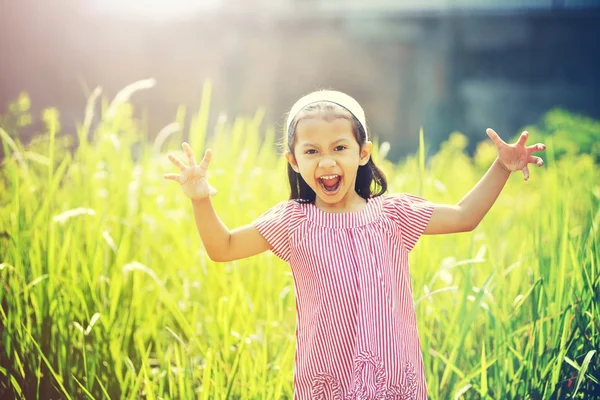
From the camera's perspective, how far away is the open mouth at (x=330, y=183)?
134 centimetres

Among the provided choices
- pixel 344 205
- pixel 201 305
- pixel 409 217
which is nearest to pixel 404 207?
pixel 409 217

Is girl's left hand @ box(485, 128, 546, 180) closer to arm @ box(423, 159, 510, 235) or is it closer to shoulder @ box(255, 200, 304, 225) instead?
arm @ box(423, 159, 510, 235)

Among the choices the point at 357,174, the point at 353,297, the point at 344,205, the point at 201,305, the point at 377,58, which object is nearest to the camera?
the point at 353,297

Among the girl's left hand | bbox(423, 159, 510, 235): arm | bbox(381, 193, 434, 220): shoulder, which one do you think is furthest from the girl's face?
the girl's left hand

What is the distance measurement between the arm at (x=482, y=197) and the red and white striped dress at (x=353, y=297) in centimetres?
4

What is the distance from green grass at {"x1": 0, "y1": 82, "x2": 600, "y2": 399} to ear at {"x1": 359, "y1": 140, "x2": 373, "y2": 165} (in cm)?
35

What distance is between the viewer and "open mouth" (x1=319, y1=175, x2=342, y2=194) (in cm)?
134

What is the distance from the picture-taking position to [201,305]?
2166 millimetres

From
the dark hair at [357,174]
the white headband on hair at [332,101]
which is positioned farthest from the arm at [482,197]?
the white headband on hair at [332,101]

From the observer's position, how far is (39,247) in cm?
189

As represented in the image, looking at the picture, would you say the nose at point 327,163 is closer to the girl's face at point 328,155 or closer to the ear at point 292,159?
the girl's face at point 328,155

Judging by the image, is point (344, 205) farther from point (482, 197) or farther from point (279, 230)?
Answer: point (482, 197)

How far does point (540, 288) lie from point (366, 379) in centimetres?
69

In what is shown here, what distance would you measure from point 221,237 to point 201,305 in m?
0.86
